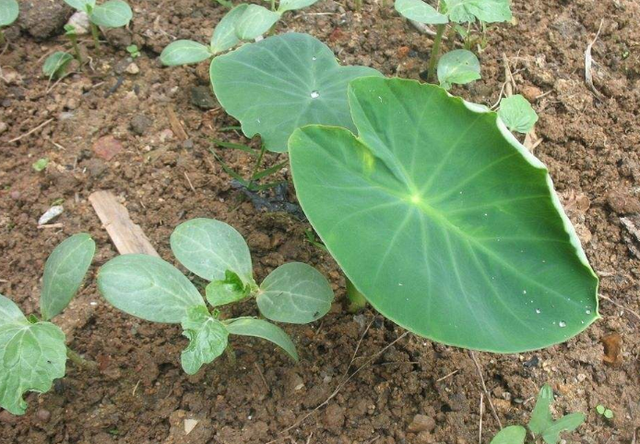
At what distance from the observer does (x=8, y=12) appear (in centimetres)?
208

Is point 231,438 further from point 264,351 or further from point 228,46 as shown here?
point 228,46

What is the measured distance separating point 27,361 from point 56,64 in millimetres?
1173

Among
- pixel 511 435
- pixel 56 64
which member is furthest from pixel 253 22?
pixel 511 435

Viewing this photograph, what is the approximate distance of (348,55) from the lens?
233 centimetres

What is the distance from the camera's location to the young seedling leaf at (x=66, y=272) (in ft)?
4.85

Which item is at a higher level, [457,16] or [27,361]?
[457,16]

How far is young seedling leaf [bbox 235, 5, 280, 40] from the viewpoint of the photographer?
1.96 m

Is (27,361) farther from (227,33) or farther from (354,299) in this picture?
(227,33)

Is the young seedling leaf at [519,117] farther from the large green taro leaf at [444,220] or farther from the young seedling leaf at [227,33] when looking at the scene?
the young seedling leaf at [227,33]

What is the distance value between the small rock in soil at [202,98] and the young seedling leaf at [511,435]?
4.34 ft

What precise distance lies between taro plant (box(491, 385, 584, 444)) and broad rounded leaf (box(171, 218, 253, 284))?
0.69 metres

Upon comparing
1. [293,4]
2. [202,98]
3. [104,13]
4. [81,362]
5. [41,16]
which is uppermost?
[293,4]

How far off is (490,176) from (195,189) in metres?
0.90

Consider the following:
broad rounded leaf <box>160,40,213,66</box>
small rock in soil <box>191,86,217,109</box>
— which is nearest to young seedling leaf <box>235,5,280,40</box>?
broad rounded leaf <box>160,40,213,66</box>
